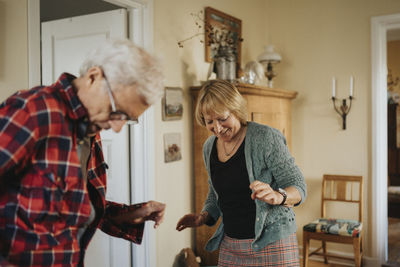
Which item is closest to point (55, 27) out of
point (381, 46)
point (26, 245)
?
point (26, 245)

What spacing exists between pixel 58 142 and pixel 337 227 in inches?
119

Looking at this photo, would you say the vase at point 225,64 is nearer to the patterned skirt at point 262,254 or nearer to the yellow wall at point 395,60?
the patterned skirt at point 262,254

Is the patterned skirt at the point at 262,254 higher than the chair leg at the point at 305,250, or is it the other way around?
the patterned skirt at the point at 262,254

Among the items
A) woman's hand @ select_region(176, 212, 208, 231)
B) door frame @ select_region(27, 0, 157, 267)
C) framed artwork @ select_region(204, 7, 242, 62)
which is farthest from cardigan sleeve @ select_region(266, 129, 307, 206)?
framed artwork @ select_region(204, 7, 242, 62)

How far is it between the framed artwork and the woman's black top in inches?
65.7

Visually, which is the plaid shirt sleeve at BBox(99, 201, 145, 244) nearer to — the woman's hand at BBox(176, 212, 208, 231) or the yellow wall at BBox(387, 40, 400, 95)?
the woman's hand at BBox(176, 212, 208, 231)

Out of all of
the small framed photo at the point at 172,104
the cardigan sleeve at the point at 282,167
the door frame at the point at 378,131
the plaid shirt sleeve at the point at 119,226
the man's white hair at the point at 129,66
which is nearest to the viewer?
the man's white hair at the point at 129,66

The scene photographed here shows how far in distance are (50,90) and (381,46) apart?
3.45 meters

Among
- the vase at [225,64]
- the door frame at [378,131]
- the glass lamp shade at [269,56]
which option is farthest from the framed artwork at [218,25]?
the door frame at [378,131]

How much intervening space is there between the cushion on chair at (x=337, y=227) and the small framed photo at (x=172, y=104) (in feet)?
5.00

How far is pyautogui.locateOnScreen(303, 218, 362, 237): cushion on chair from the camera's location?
3.48 meters

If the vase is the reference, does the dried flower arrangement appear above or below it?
above

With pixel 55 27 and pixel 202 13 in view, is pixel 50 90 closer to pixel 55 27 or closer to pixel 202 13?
pixel 55 27

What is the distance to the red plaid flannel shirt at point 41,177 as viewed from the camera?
3.08 ft
